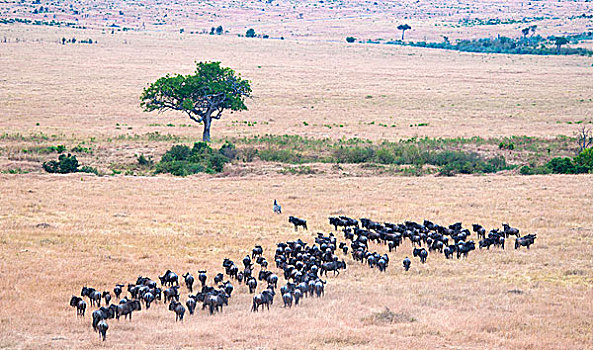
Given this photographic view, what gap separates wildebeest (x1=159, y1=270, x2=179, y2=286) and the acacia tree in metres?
33.6

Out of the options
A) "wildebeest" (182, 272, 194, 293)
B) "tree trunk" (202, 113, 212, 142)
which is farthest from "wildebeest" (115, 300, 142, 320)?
"tree trunk" (202, 113, 212, 142)

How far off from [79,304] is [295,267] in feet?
21.0

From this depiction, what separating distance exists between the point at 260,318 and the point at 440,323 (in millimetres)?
4120

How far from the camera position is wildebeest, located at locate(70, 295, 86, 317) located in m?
17.0

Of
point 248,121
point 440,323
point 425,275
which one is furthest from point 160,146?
point 440,323

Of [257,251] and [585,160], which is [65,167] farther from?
[585,160]

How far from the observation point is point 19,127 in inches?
2313

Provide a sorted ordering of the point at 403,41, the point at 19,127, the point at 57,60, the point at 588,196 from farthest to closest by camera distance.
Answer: the point at 403,41, the point at 57,60, the point at 19,127, the point at 588,196

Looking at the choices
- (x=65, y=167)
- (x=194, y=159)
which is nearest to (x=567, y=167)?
(x=194, y=159)

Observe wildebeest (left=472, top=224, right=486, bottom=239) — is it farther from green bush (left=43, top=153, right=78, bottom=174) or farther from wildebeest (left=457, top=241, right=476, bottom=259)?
green bush (left=43, top=153, right=78, bottom=174)

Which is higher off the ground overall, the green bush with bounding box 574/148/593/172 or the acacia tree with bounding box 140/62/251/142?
the acacia tree with bounding box 140/62/251/142

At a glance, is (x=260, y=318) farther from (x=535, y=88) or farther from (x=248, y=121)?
(x=535, y=88)

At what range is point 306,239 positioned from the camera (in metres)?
25.6

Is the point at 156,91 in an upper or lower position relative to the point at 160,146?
upper
